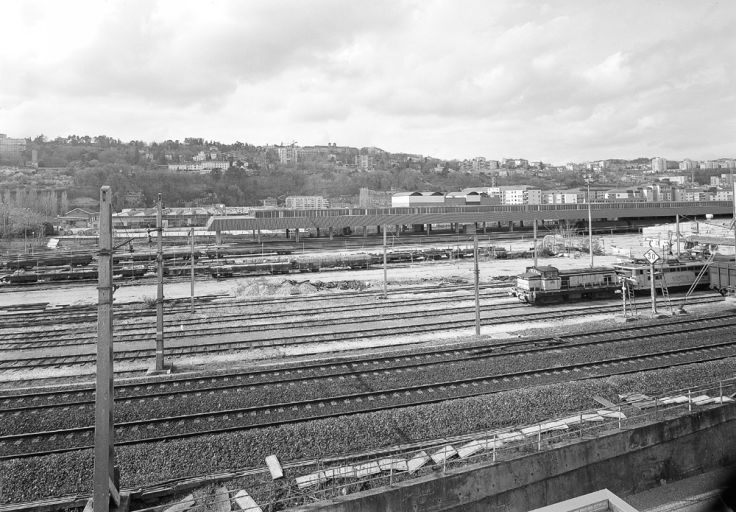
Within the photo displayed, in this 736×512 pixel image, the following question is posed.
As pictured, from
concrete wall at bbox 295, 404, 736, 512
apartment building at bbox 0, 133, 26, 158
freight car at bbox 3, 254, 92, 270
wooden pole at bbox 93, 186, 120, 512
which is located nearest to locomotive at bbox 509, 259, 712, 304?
concrete wall at bbox 295, 404, 736, 512

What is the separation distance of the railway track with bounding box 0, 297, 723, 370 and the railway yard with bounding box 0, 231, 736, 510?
3.8 inches

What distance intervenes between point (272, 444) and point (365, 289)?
21368 mm

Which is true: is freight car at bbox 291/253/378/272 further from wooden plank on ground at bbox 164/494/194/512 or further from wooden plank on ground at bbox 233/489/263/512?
wooden plank on ground at bbox 233/489/263/512

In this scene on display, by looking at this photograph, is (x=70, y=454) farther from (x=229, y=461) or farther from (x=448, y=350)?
(x=448, y=350)

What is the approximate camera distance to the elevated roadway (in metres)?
58.4

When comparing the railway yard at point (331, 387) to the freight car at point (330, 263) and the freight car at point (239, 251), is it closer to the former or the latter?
the freight car at point (330, 263)

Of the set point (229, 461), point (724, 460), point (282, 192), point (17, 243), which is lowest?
point (724, 460)

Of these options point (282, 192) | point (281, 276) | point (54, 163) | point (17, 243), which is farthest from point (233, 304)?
point (54, 163)

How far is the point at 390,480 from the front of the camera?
25.0 ft

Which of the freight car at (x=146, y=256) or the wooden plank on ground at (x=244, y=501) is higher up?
the freight car at (x=146, y=256)

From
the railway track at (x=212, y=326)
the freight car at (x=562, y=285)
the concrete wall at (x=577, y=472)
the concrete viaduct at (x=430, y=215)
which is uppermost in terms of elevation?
the concrete viaduct at (x=430, y=215)

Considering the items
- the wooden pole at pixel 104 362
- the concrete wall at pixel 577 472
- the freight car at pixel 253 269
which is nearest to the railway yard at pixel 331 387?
the concrete wall at pixel 577 472

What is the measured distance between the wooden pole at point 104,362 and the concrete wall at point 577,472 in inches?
103

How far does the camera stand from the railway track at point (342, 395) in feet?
32.9
